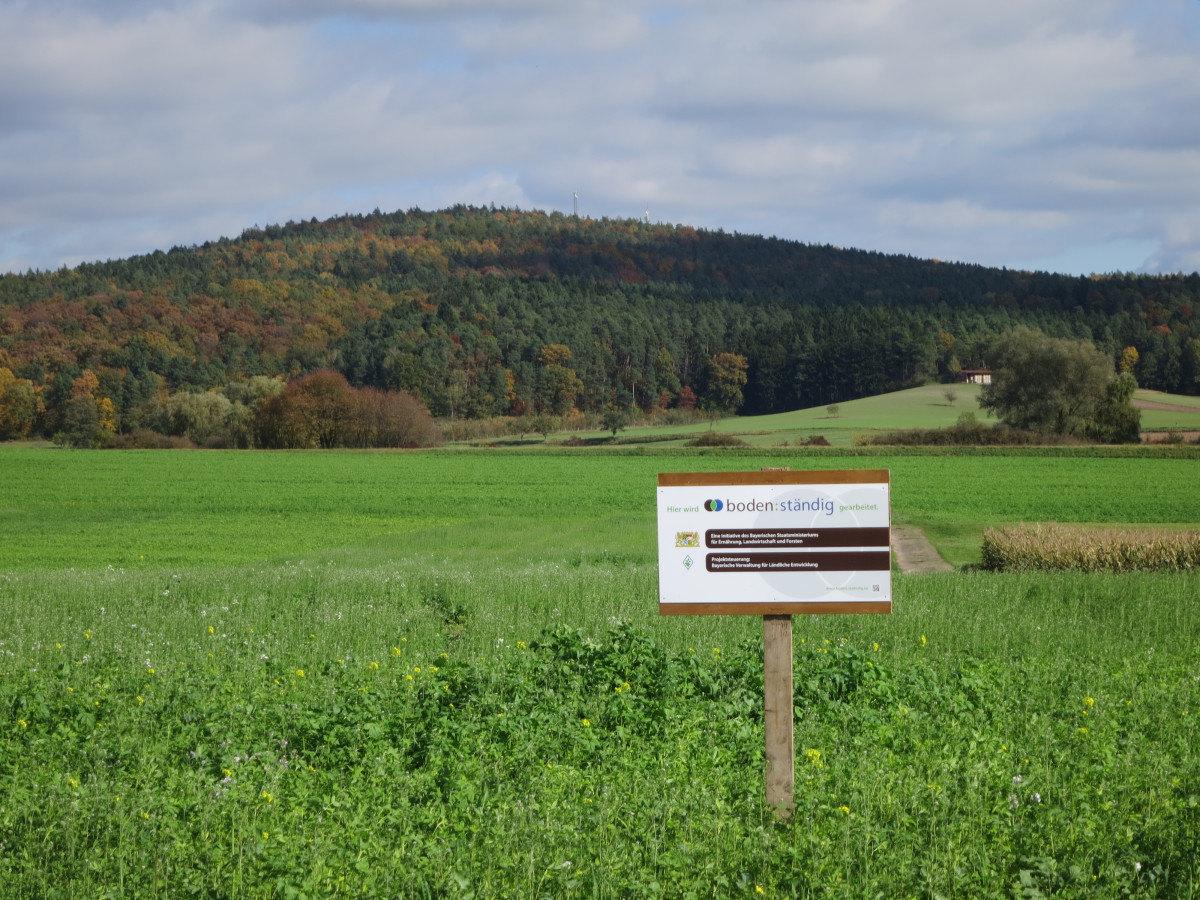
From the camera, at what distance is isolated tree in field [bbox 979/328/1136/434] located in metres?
72.9

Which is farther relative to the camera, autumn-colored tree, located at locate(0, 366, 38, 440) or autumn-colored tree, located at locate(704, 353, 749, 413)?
autumn-colored tree, located at locate(704, 353, 749, 413)

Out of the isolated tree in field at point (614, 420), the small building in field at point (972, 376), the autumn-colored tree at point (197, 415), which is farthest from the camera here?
the small building in field at point (972, 376)

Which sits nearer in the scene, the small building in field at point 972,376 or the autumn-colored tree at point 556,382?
the small building in field at point 972,376

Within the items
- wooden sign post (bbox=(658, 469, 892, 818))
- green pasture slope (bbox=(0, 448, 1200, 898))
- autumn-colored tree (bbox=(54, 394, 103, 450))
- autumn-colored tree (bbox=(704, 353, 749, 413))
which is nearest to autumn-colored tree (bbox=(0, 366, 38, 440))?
autumn-colored tree (bbox=(54, 394, 103, 450))

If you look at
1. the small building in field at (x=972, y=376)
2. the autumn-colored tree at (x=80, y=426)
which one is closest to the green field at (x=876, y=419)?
the small building in field at (x=972, y=376)

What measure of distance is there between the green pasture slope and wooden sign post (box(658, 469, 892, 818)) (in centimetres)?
92

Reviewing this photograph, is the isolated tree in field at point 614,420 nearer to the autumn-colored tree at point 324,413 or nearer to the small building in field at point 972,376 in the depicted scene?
the autumn-colored tree at point 324,413

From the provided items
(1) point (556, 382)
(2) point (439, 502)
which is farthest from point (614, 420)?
(2) point (439, 502)

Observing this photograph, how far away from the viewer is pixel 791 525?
557 cm

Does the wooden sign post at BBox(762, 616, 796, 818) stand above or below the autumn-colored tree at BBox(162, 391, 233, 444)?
below

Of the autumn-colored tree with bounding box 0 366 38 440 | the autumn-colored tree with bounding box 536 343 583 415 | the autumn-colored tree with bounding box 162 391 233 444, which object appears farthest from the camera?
the autumn-colored tree with bounding box 536 343 583 415

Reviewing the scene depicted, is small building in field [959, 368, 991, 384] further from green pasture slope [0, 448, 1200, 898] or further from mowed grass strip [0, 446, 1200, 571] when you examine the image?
green pasture slope [0, 448, 1200, 898]

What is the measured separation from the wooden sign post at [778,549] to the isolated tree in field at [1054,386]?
75.4 metres

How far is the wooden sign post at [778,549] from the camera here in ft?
18.2
